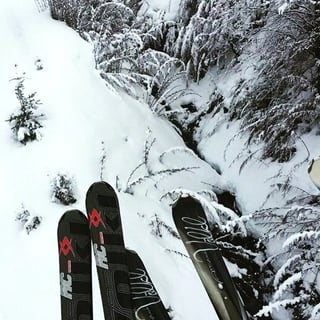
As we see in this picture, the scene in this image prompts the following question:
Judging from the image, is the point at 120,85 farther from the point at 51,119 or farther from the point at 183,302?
the point at 183,302

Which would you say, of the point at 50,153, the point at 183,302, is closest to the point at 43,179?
the point at 50,153

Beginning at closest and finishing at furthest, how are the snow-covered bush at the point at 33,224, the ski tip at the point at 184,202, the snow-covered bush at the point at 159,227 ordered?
1. the ski tip at the point at 184,202
2. the snow-covered bush at the point at 33,224
3. the snow-covered bush at the point at 159,227

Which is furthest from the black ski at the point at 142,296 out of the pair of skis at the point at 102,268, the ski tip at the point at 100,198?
the ski tip at the point at 100,198

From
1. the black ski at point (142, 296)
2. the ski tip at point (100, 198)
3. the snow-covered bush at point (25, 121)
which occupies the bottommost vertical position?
the black ski at point (142, 296)

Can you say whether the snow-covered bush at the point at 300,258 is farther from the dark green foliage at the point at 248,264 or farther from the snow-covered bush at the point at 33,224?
the snow-covered bush at the point at 33,224

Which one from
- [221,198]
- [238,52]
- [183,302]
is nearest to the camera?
[183,302]
